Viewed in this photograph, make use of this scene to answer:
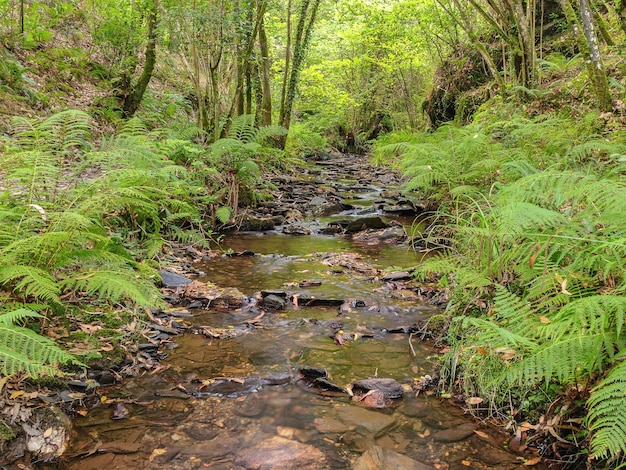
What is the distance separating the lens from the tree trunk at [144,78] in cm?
930

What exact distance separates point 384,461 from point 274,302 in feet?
7.07

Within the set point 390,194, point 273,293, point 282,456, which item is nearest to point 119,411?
point 282,456

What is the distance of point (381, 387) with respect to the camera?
9.32 ft

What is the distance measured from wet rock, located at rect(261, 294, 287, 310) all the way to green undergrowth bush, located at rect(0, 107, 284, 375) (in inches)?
41.6

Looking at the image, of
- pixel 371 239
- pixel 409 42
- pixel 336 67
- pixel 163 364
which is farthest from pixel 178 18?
pixel 336 67

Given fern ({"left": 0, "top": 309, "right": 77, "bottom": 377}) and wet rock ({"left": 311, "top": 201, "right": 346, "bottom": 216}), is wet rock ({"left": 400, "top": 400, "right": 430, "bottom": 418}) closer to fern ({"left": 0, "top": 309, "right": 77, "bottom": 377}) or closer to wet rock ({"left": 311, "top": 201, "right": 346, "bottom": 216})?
fern ({"left": 0, "top": 309, "right": 77, "bottom": 377})

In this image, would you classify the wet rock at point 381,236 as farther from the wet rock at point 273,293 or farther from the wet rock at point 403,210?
the wet rock at point 273,293

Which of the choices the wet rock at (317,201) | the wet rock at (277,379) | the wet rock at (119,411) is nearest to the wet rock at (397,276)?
the wet rock at (277,379)

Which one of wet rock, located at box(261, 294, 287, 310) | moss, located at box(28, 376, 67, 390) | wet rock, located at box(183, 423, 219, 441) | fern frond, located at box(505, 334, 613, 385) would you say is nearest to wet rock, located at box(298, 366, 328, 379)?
wet rock, located at box(183, 423, 219, 441)

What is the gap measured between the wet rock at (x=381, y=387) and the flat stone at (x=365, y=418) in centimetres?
19

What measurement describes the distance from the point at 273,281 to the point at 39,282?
2.67m

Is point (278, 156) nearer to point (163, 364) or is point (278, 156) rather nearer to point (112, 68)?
point (112, 68)

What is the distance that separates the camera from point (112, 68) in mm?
10805

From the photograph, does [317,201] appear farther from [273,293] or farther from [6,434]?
[6,434]
